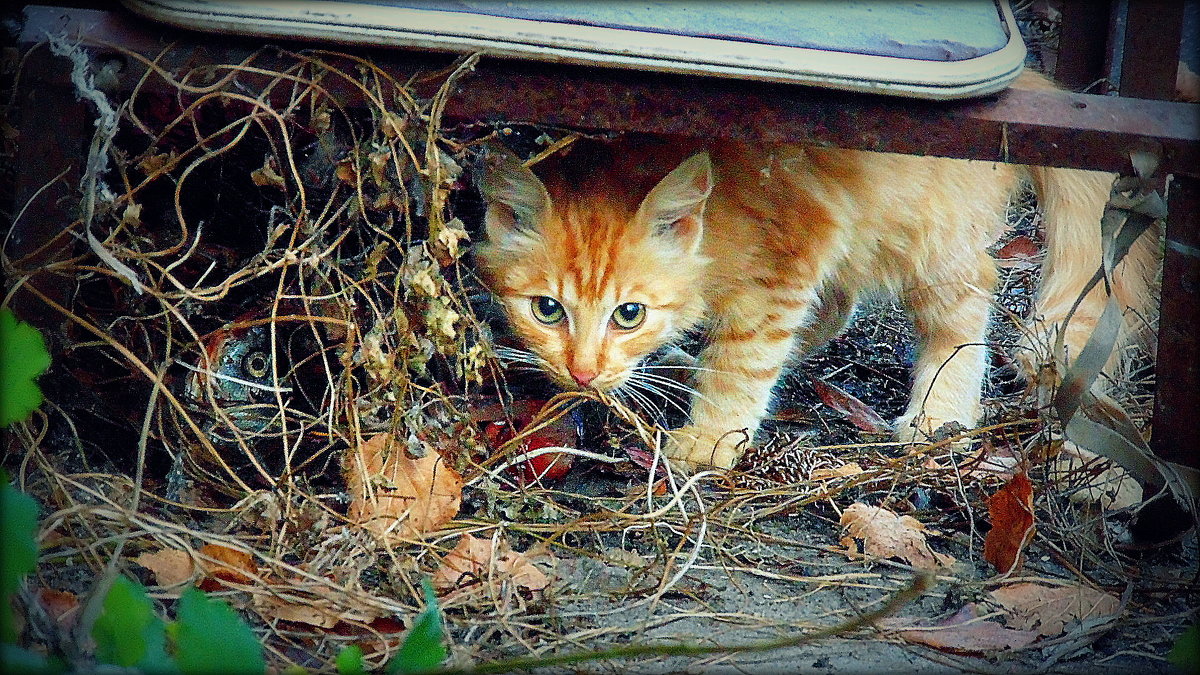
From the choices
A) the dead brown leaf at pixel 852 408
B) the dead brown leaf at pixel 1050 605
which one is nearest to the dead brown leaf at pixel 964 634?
the dead brown leaf at pixel 1050 605

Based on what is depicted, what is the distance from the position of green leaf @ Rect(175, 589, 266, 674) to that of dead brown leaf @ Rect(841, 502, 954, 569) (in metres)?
1.05

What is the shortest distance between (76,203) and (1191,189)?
4.84ft

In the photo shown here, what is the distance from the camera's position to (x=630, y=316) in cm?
177

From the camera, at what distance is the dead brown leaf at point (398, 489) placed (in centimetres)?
136

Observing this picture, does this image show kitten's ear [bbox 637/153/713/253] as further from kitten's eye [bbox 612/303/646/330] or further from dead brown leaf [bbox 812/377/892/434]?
dead brown leaf [bbox 812/377/892/434]

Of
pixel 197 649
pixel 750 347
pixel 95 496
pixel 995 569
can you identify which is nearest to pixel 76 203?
pixel 95 496

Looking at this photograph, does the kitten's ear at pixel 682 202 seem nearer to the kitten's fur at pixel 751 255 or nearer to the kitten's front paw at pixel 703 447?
the kitten's fur at pixel 751 255

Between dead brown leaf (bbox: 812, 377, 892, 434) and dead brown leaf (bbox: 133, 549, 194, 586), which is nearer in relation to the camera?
dead brown leaf (bbox: 133, 549, 194, 586)

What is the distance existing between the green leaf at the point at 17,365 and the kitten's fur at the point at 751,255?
86cm

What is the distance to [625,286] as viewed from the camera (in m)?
1.72

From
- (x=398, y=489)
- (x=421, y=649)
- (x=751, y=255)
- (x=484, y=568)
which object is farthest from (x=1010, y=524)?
(x=421, y=649)

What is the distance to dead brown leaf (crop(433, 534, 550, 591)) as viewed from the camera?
128cm

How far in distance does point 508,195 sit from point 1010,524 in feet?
3.13

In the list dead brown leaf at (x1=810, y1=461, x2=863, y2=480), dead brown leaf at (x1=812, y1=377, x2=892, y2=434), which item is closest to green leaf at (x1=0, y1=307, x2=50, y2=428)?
dead brown leaf at (x1=810, y1=461, x2=863, y2=480)
